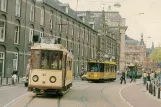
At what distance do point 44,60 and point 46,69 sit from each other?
A: 544 millimetres

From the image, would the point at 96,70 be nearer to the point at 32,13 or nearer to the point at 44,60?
the point at 32,13

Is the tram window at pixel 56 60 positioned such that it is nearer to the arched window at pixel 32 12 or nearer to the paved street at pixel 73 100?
the paved street at pixel 73 100

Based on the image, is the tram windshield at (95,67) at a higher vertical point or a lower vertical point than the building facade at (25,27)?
lower

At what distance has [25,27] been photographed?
4194 cm

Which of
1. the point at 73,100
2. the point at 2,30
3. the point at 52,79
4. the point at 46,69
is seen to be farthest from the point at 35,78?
the point at 2,30

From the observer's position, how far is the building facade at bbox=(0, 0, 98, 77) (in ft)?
123

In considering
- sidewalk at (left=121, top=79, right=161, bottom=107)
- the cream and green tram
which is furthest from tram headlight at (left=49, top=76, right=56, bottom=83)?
sidewalk at (left=121, top=79, right=161, bottom=107)

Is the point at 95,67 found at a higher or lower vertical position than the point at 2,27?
lower

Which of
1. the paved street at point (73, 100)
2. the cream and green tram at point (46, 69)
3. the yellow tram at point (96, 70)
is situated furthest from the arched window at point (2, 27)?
the cream and green tram at point (46, 69)

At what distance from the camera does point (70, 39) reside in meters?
58.9

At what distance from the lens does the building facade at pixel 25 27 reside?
37625 mm

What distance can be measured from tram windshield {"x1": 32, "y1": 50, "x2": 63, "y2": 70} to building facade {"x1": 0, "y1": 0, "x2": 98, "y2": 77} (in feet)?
63.2

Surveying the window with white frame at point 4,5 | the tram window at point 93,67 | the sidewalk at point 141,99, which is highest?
the window with white frame at point 4,5

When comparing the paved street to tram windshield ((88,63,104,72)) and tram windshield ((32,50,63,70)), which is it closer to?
tram windshield ((32,50,63,70))
